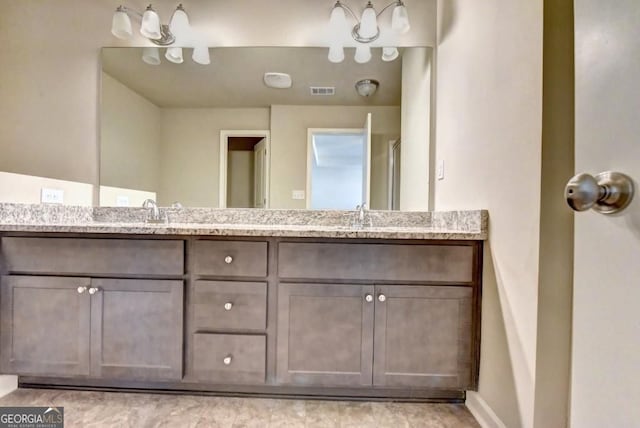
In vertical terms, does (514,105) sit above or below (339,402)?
above

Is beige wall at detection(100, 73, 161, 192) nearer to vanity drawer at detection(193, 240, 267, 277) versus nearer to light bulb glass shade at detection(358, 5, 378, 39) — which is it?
vanity drawer at detection(193, 240, 267, 277)

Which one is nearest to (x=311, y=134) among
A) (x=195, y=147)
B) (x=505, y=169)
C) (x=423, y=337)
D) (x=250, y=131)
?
(x=250, y=131)

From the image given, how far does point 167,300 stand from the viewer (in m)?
1.42

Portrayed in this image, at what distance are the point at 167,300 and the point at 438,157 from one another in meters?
1.57

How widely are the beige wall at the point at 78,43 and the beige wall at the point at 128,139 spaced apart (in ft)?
0.20

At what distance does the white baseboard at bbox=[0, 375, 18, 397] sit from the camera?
4.89 ft

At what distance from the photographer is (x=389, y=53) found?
1.92m

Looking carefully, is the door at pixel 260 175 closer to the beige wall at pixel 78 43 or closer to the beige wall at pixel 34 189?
the beige wall at pixel 78 43

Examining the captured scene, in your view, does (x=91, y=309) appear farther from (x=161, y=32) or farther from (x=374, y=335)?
(x=161, y=32)

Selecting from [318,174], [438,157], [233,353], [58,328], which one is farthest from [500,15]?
[58,328]

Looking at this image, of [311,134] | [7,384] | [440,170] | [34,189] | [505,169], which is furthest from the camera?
[311,134]

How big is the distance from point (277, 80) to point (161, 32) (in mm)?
723

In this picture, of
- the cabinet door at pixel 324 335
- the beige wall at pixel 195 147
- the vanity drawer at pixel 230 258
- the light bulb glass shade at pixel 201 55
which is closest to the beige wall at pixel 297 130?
the beige wall at pixel 195 147

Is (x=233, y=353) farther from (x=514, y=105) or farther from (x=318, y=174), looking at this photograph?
(x=514, y=105)
